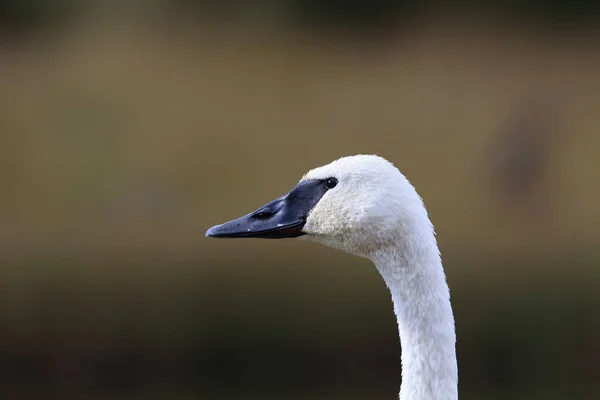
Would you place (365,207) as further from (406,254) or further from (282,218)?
(282,218)

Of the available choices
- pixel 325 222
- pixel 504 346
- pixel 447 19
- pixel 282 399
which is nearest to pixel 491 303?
pixel 504 346

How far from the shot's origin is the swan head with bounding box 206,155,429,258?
2807mm

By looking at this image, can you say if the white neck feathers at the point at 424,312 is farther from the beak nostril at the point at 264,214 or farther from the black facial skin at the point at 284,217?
the beak nostril at the point at 264,214

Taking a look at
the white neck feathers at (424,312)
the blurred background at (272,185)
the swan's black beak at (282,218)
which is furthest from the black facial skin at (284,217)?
the blurred background at (272,185)

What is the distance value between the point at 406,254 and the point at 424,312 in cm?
14

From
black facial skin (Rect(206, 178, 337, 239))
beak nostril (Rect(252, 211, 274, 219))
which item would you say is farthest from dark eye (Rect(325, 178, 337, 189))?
beak nostril (Rect(252, 211, 274, 219))

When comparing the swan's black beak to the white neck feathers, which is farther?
the swan's black beak

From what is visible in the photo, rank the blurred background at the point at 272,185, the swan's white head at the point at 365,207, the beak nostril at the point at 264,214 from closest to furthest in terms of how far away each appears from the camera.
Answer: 1. the swan's white head at the point at 365,207
2. the beak nostril at the point at 264,214
3. the blurred background at the point at 272,185

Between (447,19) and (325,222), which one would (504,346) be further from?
(325,222)

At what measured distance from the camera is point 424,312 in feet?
9.27

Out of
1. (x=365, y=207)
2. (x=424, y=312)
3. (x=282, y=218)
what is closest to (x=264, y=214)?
(x=282, y=218)

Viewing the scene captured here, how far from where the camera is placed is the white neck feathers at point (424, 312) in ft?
9.22

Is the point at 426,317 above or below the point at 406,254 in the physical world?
below

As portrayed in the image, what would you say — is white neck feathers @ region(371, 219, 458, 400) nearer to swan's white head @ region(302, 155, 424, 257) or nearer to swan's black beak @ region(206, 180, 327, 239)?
swan's white head @ region(302, 155, 424, 257)
